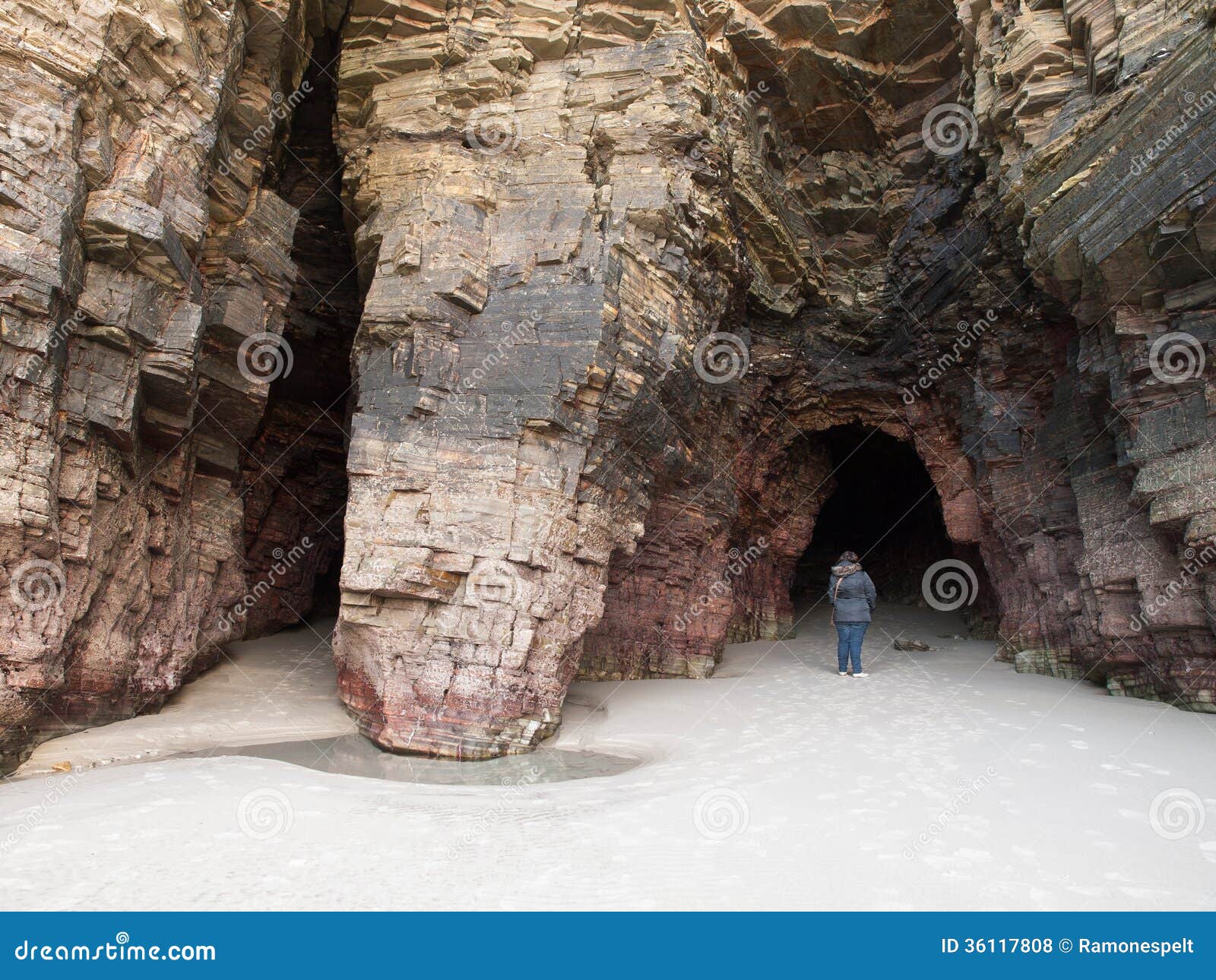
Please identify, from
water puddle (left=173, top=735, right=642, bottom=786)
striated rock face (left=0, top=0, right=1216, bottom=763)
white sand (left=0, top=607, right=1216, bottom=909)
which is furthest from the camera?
striated rock face (left=0, top=0, right=1216, bottom=763)

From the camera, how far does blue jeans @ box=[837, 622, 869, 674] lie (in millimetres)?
12913

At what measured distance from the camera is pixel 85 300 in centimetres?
869

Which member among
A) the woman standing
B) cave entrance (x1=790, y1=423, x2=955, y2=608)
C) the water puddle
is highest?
cave entrance (x1=790, y1=423, x2=955, y2=608)

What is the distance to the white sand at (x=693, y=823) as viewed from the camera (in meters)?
4.09

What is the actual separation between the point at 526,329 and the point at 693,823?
24.3 ft

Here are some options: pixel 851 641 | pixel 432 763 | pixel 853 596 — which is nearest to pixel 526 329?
pixel 432 763

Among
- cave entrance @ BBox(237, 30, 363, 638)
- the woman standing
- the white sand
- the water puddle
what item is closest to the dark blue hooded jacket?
the woman standing

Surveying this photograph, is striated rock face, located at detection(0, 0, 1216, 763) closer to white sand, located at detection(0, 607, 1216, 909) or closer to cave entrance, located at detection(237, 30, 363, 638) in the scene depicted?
cave entrance, located at detection(237, 30, 363, 638)

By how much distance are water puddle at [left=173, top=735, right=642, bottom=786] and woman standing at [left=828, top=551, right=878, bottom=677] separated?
592 cm

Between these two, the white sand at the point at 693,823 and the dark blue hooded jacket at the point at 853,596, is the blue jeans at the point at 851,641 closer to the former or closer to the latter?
the dark blue hooded jacket at the point at 853,596

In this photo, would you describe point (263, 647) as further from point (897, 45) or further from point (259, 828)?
point (897, 45)

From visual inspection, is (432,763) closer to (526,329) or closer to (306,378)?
(526,329)

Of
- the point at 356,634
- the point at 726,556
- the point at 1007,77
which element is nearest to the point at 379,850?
the point at 356,634

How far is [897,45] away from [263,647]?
66.9 feet
